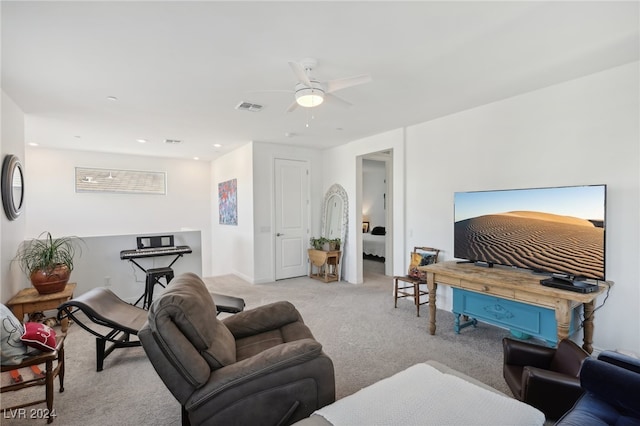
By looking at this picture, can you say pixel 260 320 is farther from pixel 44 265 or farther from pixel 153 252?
pixel 153 252

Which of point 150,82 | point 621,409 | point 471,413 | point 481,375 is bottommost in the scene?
point 481,375

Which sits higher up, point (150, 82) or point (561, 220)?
point (150, 82)

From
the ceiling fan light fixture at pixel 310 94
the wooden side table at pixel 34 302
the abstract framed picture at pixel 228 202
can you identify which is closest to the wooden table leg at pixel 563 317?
the ceiling fan light fixture at pixel 310 94

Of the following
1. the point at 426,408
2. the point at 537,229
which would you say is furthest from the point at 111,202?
the point at 537,229

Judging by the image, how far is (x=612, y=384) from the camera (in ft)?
4.75

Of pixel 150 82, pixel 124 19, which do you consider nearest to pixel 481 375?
pixel 124 19

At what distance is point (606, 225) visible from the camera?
9.00 ft

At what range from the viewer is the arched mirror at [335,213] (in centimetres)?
588

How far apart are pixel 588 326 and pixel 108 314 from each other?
412 centimetres

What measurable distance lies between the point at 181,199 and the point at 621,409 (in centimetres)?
798

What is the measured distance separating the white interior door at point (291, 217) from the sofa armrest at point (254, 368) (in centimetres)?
429

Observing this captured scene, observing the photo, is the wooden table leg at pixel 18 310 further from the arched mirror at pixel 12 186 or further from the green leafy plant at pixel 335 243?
the green leafy plant at pixel 335 243

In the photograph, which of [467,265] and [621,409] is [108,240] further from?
[621,409]

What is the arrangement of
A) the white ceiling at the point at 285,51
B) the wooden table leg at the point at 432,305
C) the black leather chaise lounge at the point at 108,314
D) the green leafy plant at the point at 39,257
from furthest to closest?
the green leafy plant at the point at 39,257 → the wooden table leg at the point at 432,305 → the black leather chaise lounge at the point at 108,314 → the white ceiling at the point at 285,51
